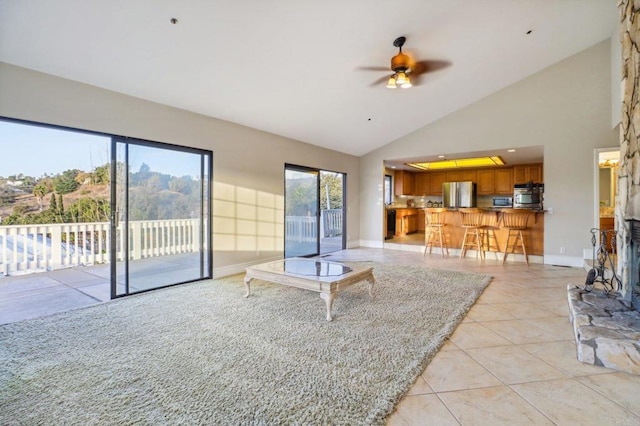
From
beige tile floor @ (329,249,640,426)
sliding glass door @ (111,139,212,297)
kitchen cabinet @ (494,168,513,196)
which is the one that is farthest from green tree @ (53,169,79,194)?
kitchen cabinet @ (494,168,513,196)

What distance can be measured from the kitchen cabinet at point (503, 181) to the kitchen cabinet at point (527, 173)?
0.49 ft

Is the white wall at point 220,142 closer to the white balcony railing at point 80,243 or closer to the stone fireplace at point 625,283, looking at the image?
the white balcony railing at point 80,243

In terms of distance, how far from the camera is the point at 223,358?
222 centimetres

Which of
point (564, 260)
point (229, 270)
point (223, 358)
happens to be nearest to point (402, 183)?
point (564, 260)

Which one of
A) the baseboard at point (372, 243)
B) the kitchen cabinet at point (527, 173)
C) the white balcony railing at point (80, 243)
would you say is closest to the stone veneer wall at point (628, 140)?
the baseboard at point (372, 243)

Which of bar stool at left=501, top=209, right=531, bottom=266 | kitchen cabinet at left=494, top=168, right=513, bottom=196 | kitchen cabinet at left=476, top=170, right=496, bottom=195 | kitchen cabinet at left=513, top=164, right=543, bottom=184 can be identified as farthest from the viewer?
kitchen cabinet at left=476, top=170, right=496, bottom=195

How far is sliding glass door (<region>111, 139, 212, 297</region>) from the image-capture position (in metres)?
3.72

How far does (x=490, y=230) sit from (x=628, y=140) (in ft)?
11.7

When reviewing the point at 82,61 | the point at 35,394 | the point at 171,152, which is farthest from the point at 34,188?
the point at 35,394

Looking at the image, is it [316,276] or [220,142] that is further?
[220,142]

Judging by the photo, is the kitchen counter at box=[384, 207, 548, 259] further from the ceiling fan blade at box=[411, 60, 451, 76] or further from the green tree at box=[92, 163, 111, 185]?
the green tree at box=[92, 163, 111, 185]

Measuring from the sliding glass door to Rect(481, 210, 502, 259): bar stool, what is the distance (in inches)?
216

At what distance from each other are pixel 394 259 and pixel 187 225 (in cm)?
404

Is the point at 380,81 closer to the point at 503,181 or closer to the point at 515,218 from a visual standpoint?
the point at 515,218
